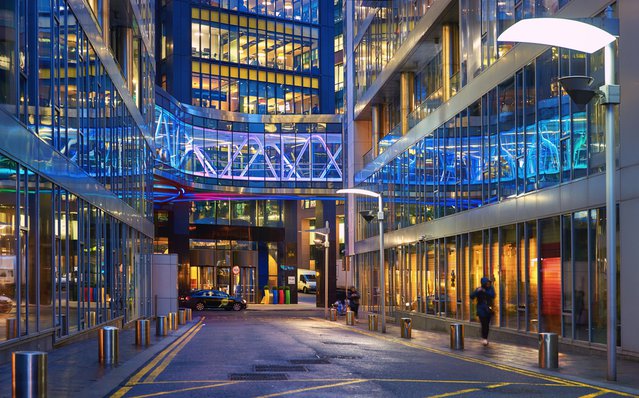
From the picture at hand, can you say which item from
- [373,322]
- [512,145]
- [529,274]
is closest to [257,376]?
[529,274]

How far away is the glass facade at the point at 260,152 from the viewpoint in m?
68.7

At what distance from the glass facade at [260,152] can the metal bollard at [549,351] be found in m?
51.4

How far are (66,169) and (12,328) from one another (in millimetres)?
6132

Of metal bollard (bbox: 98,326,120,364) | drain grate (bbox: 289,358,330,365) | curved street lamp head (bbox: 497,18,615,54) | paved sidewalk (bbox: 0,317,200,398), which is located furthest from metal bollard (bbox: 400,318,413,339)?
curved street lamp head (bbox: 497,18,615,54)

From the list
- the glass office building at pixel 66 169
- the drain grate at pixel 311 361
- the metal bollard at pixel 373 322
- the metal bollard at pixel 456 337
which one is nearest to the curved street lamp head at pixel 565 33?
the drain grate at pixel 311 361

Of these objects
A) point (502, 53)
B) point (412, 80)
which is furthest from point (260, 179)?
point (502, 53)

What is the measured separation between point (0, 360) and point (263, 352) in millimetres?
6201

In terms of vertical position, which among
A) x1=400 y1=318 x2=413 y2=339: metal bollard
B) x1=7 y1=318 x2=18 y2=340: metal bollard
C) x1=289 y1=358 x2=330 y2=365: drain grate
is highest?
x1=7 y1=318 x2=18 y2=340: metal bollard

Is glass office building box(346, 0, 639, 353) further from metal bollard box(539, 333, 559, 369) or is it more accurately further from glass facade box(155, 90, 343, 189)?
glass facade box(155, 90, 343, 189)

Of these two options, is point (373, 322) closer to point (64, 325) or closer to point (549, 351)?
point (64, 325)

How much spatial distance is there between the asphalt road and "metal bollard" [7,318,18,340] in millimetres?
2480

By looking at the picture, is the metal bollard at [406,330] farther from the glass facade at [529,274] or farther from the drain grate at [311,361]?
the drain grate at [311,361]

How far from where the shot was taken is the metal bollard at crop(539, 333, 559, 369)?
17344 mm

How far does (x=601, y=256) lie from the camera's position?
813 inches
